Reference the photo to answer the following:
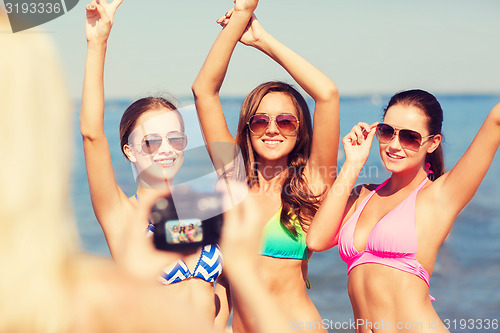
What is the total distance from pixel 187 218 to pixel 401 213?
134cm

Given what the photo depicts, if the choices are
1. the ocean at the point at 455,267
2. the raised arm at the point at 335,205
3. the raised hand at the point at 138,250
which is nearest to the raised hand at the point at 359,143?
the raised arm at the point at 335,205

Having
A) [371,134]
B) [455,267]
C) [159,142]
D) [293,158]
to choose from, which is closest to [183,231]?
[159,142]

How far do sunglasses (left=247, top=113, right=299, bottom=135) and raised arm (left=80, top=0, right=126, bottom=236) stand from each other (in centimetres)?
97

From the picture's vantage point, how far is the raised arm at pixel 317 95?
3523 millimetres

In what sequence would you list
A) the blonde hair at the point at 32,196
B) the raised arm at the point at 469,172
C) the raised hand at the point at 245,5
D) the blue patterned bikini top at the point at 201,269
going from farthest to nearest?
the raised hand at the point at 245,5 < the blue patterned bikini top at the point at 201,269 < the raised arm at the point at 469,172 < the blonde hair at the point at 32,196

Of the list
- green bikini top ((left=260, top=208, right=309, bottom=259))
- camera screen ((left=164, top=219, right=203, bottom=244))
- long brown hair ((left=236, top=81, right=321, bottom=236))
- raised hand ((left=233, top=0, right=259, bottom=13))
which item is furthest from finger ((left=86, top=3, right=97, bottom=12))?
green bikini top ((left=260, top=208, right=309, bottom=259))

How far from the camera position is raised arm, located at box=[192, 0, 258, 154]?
3.64 m

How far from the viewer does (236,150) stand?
13.0ft

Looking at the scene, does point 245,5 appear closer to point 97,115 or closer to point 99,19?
point 99,19

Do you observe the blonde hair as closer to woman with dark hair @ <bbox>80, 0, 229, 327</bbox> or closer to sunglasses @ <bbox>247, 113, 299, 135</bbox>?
woman with dark hair @ <bbox>80, 0, 229, 327</bbox>

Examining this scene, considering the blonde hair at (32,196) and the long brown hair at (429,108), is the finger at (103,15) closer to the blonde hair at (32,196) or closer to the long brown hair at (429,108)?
the long brown hair at (429,108)

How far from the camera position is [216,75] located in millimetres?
3672

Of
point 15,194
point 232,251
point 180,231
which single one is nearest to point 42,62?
point 15,194

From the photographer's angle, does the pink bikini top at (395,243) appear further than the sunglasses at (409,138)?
No
